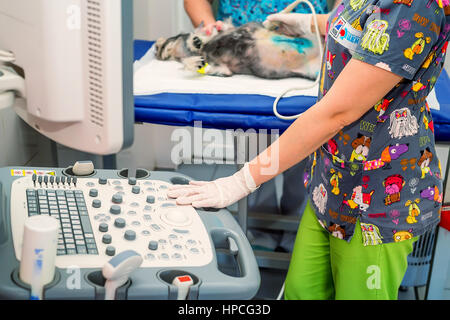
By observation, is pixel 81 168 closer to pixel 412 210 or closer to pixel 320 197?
pixel 320 197

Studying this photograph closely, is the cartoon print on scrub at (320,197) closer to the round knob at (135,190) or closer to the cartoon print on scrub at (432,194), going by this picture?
the cartoon print on scrub at (432,194)

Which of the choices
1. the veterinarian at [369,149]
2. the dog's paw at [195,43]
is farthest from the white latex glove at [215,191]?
the dog's paw at [195,43]

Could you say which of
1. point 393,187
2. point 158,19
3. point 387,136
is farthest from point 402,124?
point 158,19

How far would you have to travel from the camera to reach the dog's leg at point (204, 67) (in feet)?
5.47

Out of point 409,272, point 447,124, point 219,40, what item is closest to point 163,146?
point 219,40

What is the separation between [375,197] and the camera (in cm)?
121

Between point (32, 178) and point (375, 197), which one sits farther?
point (375, 197)

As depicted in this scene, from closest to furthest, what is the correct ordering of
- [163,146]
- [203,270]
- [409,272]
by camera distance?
[203,270] < [409,272] < [163,146]

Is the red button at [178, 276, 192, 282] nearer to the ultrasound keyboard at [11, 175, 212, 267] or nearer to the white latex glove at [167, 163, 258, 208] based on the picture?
the ultrasound keyboard at [11, 175, 212, 267]

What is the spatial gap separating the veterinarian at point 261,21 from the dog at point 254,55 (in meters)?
0.09

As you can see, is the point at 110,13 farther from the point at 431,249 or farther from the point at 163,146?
the point at 163,146

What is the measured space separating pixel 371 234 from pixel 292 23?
0.81 metres

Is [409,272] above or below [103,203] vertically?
below
